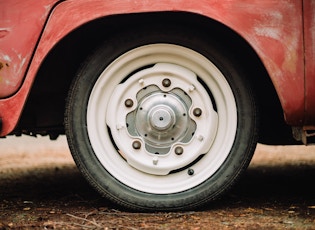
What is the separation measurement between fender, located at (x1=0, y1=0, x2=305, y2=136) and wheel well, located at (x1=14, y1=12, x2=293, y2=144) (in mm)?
81

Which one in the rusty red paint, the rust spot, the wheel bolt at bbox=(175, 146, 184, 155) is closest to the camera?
the rusty red paint

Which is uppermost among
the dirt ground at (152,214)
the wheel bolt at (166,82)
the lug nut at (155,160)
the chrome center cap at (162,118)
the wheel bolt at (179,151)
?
the wheel bolt at (166,82)

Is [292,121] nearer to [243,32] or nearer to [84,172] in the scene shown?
[243,32]

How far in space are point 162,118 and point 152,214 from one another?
1.38 ft

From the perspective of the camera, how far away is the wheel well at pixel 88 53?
99.3 inches

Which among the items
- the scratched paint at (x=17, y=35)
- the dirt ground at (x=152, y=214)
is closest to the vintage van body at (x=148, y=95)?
the scratched paint at (x=17, y=35)

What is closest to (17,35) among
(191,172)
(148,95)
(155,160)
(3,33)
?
(3,33)

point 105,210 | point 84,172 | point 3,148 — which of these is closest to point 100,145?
point 84,172

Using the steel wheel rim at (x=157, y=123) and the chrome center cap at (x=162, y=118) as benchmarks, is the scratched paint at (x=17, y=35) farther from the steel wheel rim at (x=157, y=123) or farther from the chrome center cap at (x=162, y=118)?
the chrome center cap at (x=162, y=118)

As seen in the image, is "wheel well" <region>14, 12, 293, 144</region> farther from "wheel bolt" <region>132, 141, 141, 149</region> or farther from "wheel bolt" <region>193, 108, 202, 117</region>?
"wheel bolt" <region>132, 141, 141, 149</region>

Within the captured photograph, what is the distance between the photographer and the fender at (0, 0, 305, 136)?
7.68 feet

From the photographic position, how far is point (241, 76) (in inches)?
98.9

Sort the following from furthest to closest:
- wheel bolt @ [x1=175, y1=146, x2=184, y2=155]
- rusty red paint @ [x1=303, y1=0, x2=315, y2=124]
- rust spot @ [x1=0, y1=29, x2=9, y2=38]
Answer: wheel bolt @ [x1=175, y1=146, x2=184, y2=155] → rust spot @ [x1=0, y1=29, x2=9, y2=38] → rusty red paint @ [x1=303, y1=0, x2=315, y2=124]

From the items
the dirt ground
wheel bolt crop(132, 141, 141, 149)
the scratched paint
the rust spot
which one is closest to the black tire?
wheel bolt crop(132, 141, 141, 149)
